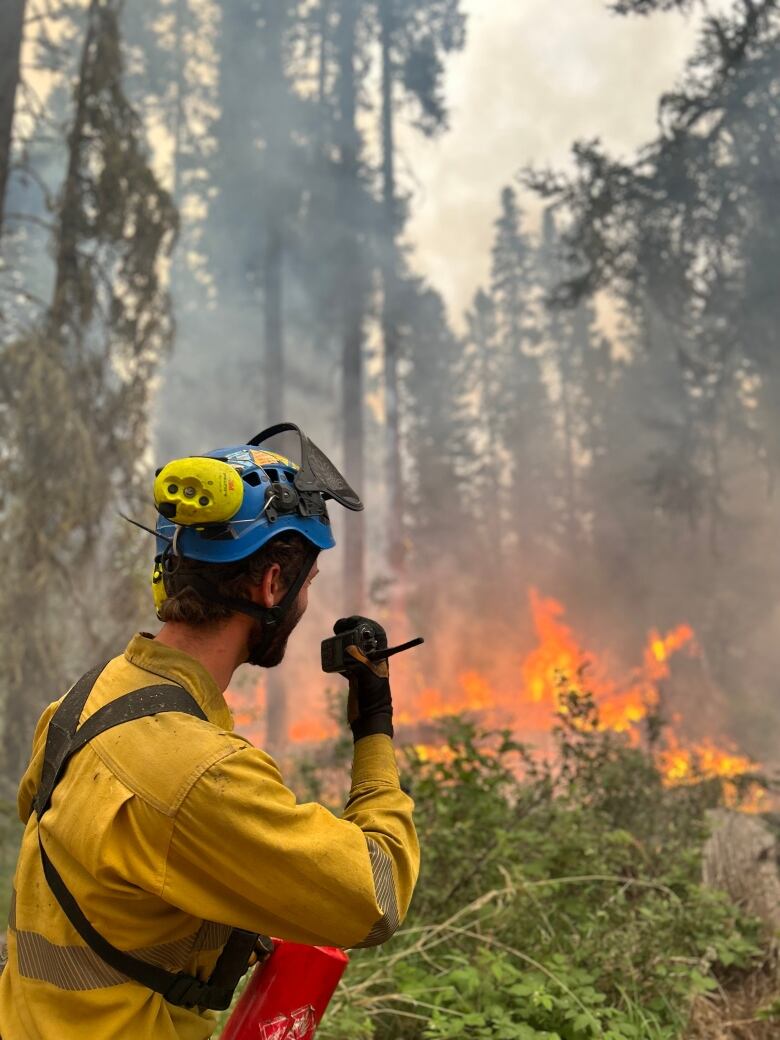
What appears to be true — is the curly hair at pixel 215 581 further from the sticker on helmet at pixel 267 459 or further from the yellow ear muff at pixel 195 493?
the sticker on helmet at pixel 267 459

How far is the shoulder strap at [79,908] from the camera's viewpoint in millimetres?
1751

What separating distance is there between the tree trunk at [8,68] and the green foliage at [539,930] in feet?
22.6

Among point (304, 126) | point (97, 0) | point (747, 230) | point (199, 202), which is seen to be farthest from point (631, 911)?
point (199, 202)

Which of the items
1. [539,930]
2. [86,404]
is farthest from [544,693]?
[539,930]

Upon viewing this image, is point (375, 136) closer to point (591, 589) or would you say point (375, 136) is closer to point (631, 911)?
point (591, 589)

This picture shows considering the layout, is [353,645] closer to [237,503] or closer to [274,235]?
[237,503]

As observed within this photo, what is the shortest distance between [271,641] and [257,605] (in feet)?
0.37

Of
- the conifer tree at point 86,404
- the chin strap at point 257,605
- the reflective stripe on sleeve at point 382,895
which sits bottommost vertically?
the reflective stripe on sleeve at point 382,895

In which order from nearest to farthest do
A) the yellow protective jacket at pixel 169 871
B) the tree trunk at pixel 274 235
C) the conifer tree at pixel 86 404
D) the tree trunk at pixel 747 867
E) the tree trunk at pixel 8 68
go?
1. the yellow protective jacket at pixel 169 871
2. the tree trunk at pixel 747 867
3. the tree trunk at pixel 8 68
4. the conifer tree at pixel 86 404
5. the tree trunk at pixel 274 235

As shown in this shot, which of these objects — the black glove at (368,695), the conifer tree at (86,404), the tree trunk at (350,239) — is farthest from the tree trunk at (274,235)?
the black glove at (368,695)

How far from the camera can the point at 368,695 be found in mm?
2312

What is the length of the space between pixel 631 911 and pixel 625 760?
8.62ft

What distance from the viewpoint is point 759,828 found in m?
6.16

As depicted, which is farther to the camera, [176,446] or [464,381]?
[464,381]
